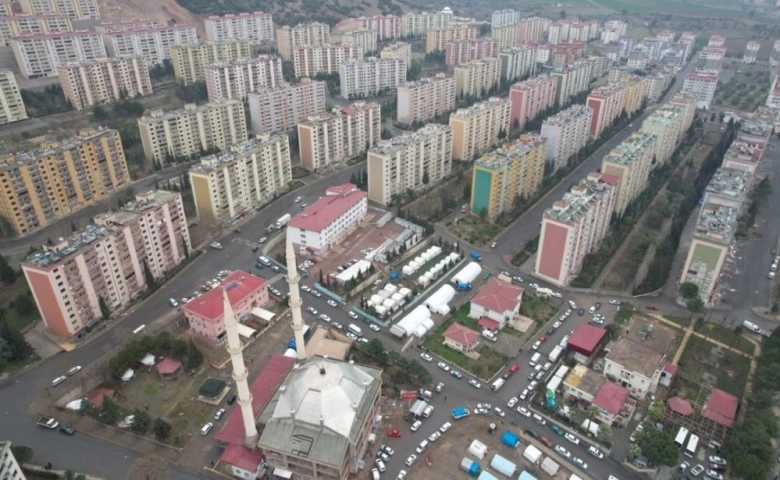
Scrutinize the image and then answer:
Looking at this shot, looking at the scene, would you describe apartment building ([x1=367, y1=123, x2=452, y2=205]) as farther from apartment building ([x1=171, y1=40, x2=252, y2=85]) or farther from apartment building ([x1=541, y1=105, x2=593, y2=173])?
apartment building ([x1=171, y1=40, x2=252, y2=85])

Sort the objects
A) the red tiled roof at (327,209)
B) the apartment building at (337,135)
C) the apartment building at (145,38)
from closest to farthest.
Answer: the red tiled roof at (327,209) → the apartment building at (337,135) → the apartment building at (145,38)

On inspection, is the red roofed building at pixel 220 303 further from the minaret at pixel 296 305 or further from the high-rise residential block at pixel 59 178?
the high-rise residential block at pixel 59 178

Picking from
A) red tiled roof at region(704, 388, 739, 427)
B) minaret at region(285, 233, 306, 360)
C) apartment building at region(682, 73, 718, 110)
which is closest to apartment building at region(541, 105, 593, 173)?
apartment building at region(682, 73, 718, 110)

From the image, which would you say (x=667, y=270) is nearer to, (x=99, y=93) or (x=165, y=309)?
(x=165, y=309)

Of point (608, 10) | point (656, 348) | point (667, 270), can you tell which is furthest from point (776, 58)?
point (656, 348)

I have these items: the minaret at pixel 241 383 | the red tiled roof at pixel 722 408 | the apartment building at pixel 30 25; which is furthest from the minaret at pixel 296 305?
the apartment building at pixel 30 25

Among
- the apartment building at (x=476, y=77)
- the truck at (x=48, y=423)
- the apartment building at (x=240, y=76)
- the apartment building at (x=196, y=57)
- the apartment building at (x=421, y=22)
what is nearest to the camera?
the truck at (x=48, y=423)

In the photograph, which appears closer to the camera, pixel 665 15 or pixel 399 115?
pixel 399 115
